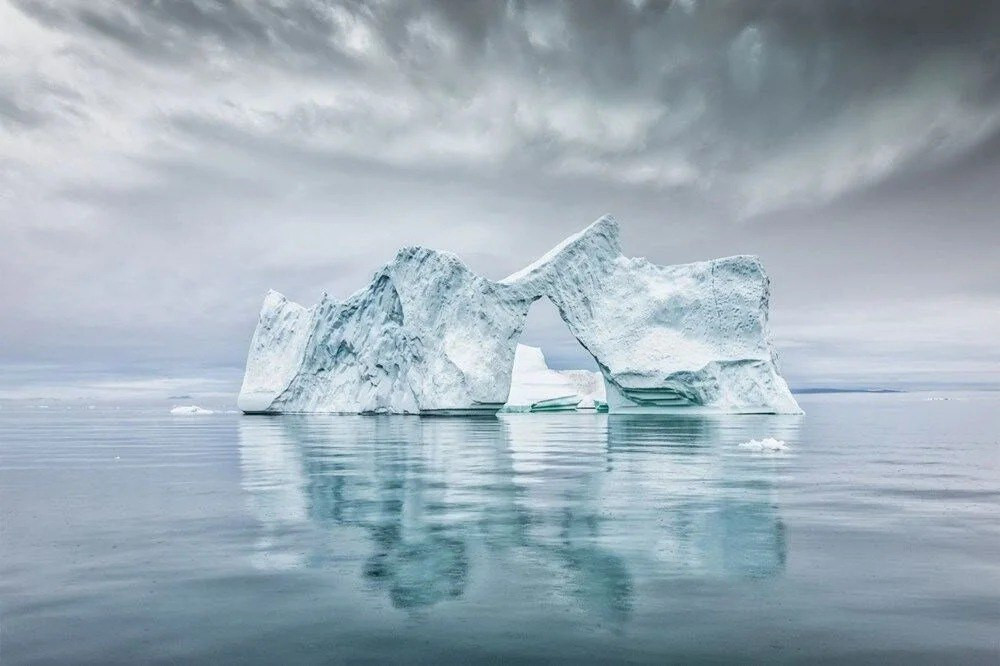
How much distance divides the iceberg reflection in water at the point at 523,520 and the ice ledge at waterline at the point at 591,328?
20242 millimetres

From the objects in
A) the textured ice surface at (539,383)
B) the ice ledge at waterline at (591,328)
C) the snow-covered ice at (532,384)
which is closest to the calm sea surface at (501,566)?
the ice ledge at waterline at (591,328)

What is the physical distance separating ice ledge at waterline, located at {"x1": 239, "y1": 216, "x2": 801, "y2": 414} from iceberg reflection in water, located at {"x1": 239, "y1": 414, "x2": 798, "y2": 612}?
20.2 metres

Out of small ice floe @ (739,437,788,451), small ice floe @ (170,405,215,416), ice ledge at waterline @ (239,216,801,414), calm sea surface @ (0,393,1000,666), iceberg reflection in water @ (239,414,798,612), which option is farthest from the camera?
small ice floe @ (170,405,215,416)

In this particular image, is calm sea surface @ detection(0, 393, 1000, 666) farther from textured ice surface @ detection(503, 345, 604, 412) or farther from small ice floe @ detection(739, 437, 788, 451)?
textured ice surface @ detection(503, 345, 604, 412)

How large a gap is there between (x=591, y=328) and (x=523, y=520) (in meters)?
31.4

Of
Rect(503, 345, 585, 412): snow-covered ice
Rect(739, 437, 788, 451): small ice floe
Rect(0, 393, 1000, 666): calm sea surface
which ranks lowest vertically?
Rect(0, 393, 1000, 666): calm sea surface

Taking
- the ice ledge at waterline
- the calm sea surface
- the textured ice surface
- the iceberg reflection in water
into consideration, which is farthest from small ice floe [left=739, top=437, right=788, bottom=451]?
the textured ice surface

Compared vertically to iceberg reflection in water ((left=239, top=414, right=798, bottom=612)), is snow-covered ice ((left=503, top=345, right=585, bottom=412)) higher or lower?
higher

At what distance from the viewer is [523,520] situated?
8523 millimetres

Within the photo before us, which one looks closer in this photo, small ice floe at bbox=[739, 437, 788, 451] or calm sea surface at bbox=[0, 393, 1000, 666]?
calm sea surface at bbox=[0, 393, 1000, 666]

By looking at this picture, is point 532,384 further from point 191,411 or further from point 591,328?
point 191,411

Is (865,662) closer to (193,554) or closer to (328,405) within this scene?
(193,554)

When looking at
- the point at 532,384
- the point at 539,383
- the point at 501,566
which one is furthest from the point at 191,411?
the point at 501,566

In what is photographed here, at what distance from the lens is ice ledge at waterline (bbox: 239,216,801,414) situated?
37.2m
